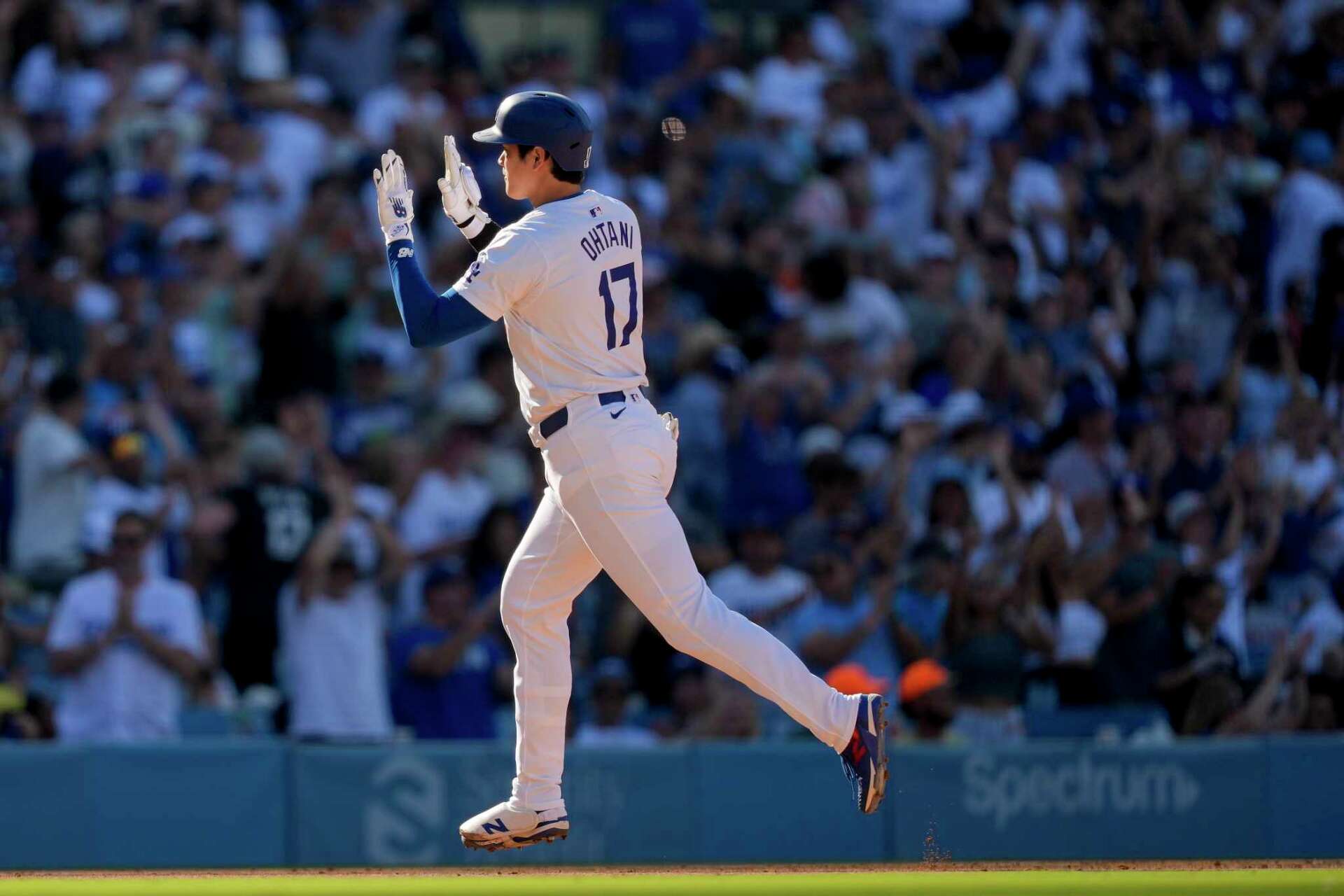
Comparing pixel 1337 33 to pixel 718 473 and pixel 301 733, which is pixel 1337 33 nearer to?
pixel 718 473

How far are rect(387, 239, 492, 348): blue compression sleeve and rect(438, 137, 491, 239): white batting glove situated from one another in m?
0.34

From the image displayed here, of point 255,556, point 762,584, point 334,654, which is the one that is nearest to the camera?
point 334,654

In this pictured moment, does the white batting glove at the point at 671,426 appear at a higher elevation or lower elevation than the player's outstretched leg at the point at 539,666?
higher

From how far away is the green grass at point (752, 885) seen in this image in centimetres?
507

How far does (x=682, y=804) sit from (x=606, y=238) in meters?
3.85

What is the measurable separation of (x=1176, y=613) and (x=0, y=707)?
5.36 metres

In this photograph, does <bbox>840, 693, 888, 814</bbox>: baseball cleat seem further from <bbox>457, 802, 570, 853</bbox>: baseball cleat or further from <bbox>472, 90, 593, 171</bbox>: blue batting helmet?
<bbox>472, 90, 593, 171</bbox>: blue batting helmet

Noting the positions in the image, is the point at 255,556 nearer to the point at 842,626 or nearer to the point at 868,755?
the point at 842,626

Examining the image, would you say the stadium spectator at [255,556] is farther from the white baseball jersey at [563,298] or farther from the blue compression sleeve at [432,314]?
the blue compression sleeve at [432,314]

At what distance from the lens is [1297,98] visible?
1430cm

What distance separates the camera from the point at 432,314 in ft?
17.9

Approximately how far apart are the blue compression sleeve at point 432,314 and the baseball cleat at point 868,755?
1544mm

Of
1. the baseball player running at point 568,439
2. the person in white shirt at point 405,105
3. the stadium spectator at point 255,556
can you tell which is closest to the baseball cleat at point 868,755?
the baseball player running at point 568,439

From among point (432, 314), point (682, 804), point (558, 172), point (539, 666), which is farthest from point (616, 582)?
point (682, 804)
